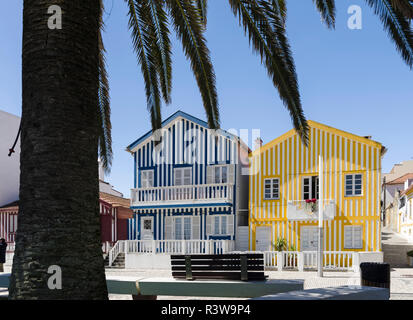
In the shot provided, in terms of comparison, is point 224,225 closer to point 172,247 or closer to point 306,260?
point 172,247

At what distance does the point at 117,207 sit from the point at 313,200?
1487 centimetres

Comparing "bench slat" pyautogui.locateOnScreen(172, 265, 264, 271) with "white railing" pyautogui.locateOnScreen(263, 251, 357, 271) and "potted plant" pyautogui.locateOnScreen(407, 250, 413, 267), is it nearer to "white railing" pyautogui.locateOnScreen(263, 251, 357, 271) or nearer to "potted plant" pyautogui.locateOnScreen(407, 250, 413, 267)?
"white railing" pyautogui.locateOnScreen(263, 251, 357, 271)

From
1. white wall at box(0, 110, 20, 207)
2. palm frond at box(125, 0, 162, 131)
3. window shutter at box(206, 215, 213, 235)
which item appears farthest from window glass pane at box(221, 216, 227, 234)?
white wall at box(0, 110, 20, 207)

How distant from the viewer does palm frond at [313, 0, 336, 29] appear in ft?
27.7

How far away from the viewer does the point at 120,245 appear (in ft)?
86.9

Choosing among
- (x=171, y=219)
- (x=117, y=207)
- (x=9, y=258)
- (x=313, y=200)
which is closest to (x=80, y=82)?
(x=313, y=200)

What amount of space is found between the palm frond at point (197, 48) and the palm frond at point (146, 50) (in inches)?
21.8

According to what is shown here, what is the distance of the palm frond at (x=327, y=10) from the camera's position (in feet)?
27.7

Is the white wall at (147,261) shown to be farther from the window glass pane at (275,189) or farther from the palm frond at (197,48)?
the palm frond at (197,48)

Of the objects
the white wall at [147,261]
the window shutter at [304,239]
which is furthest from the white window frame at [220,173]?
the white wall at [147,261]

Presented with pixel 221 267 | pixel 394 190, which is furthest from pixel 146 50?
pixel 394 190

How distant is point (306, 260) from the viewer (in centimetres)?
2275

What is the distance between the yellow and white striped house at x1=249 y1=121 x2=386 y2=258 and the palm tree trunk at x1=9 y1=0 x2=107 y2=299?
21.5 meters

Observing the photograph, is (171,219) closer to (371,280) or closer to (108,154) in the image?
(108,154)
